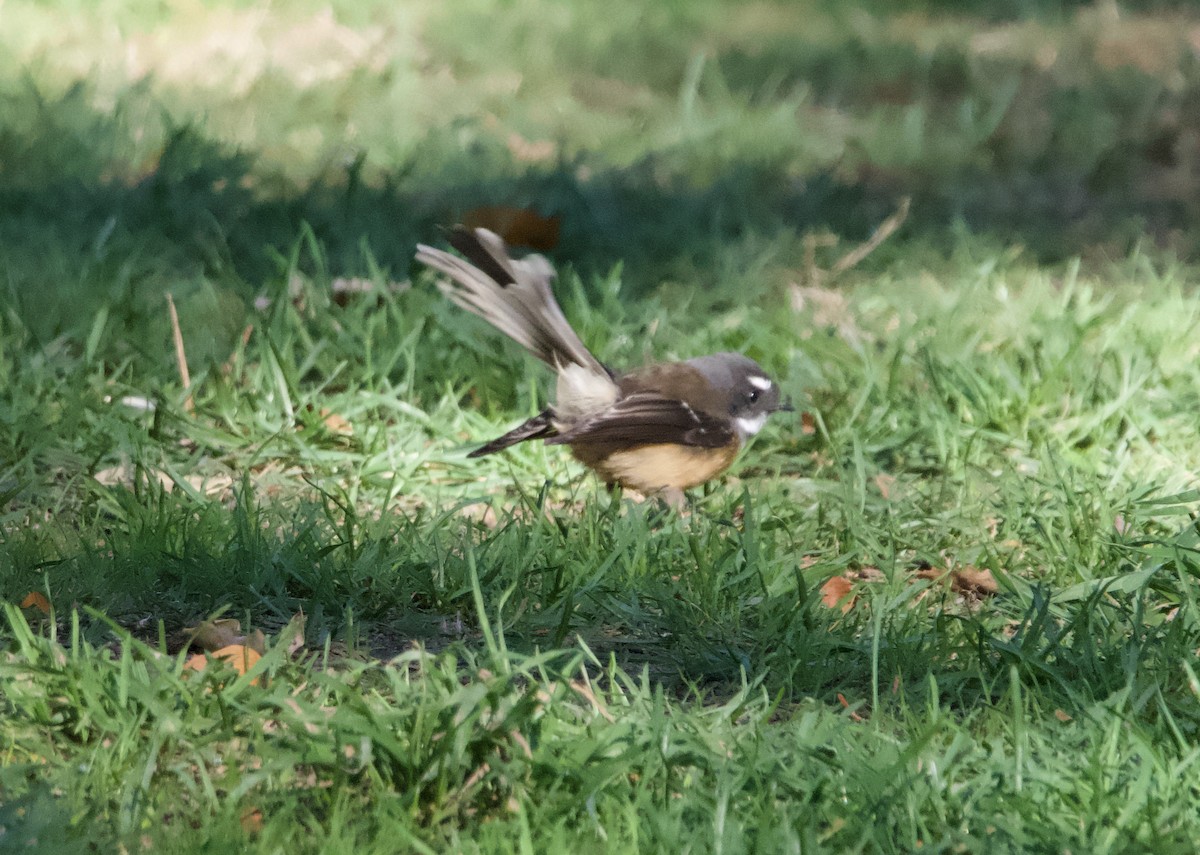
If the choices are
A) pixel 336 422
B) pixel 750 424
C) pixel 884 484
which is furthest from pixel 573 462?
pixel 884 484

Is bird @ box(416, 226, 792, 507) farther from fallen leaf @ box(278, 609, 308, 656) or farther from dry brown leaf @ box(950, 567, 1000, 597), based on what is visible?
fallen leaf @ box(278, 609, 308, 656)

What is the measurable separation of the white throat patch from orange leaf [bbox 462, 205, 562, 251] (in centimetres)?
192

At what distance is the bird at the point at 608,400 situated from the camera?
16.3 ft

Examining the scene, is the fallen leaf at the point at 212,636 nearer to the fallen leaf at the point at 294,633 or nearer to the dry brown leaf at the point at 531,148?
the fallen leaf at the point at 294,633

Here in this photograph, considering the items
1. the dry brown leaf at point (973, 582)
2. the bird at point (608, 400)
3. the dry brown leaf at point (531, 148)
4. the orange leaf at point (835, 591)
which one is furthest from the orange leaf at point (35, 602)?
the dry brown leaf at point (531, 148)

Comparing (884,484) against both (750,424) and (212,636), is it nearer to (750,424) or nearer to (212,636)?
(750,424)

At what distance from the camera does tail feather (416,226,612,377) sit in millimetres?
5023

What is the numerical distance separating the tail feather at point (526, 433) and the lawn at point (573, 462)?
16 centimetres

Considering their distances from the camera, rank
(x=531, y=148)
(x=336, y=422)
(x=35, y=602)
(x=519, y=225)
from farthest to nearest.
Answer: (x=531, y=148) < (x=519, y=225) < (x=336, y=422) < (x=35, y=602)

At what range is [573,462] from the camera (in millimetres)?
5375

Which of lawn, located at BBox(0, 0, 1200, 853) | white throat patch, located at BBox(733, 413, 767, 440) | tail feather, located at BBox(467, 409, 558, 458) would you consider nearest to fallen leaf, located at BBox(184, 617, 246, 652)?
lawn, located at BBox(0, 0, 1200, 853)

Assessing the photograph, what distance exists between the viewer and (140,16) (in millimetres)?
9367

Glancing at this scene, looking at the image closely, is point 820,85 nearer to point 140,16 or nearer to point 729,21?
point 729,21

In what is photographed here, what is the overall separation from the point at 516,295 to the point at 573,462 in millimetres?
674
